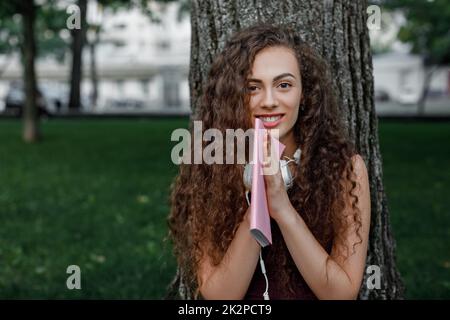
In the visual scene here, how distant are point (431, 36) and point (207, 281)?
22.6 metres

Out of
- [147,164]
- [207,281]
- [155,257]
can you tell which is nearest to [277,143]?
[207,281]

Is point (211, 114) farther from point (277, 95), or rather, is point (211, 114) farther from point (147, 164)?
point (147, 164)

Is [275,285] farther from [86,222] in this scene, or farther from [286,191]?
[86,222]

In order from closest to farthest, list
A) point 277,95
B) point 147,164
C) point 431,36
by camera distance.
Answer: point 277,95 → point 147,164 → point 431,36

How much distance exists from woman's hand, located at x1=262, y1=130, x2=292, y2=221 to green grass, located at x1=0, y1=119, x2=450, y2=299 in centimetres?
84

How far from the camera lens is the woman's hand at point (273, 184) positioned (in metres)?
1.76

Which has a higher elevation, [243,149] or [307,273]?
[243,149]

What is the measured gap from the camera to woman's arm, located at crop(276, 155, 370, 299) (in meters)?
Answer: 1.84

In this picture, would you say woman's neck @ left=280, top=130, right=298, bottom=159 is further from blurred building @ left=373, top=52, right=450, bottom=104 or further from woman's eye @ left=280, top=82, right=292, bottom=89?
blurred building @ left=373, top=52, right=450, bottom=104

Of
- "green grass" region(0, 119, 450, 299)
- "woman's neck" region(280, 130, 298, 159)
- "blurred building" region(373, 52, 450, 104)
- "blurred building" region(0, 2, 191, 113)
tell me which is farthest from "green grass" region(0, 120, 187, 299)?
"blurred building" region(373, 52, 450, 104)

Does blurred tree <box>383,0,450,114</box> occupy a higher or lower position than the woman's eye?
higher

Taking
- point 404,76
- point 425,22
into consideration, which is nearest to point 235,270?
point 425,22
